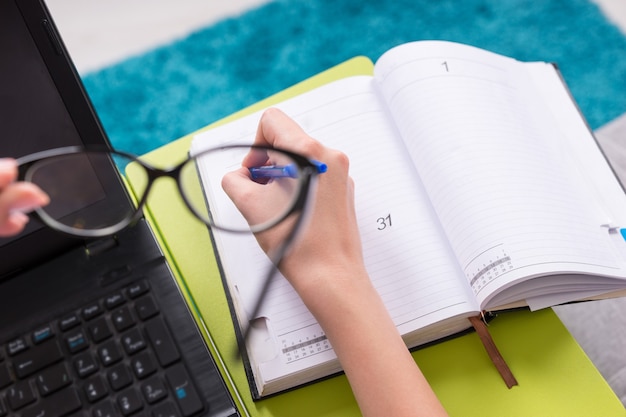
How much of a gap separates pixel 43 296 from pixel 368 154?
360mm

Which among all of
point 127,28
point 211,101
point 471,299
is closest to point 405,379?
point 471,299

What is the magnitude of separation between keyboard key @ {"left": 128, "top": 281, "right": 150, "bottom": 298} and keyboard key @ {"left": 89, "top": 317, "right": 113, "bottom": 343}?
33 mm

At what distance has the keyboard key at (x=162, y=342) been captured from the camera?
541 millimetres

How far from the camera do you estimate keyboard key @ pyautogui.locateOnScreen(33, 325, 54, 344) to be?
56cm

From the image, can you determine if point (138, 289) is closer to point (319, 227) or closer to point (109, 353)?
point (109, 353)

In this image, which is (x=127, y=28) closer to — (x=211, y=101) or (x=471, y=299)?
(x=211, y=101)

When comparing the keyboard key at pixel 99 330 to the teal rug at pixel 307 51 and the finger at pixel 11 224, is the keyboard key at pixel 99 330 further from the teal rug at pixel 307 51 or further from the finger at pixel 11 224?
the teal rug at pixel 307 51

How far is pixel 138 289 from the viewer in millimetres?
571

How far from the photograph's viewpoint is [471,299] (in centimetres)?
58

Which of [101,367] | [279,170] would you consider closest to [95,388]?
[101,367]

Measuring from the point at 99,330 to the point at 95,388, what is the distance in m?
0.05

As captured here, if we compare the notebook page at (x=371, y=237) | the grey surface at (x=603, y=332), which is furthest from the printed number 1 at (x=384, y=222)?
the grey surface at (x=603, y=332)

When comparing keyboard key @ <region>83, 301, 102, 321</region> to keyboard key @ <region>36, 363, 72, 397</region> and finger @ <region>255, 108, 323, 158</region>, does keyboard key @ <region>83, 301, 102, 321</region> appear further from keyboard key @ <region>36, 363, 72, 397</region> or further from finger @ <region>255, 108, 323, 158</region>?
finger @ <region>255, 108, 323, 158</region>

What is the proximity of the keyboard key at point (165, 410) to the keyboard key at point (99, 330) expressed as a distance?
0.08 meters
